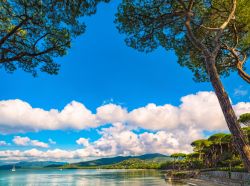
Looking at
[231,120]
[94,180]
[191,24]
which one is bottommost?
[94,180]

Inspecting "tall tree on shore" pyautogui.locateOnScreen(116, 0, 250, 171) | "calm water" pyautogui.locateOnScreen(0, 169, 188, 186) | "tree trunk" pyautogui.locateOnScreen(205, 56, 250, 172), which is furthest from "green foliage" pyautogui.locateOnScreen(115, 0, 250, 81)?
"calm water" pyautogui.locateOnScreen(0, 169, 188, 186)

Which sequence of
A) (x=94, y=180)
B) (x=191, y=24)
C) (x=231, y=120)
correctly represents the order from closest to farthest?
1. (x=231, y=120)
2. (x=191, y=24)
3. (x=94, y=180)

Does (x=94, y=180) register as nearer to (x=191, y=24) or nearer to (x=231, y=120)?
(x=191, y=24)

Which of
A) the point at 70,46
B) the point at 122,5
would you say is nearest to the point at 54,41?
the point at 70,46

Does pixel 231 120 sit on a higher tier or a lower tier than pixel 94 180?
higher

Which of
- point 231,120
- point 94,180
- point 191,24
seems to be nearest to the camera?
point 231,120

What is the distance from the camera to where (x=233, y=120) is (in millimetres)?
6059

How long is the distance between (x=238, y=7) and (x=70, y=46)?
702cm

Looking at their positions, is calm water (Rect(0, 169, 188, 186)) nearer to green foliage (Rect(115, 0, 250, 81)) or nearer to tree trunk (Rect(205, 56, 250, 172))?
green foliage (Rect(115, 0, 250, 81))

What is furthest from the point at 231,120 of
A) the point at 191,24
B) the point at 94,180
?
the point at 94,180

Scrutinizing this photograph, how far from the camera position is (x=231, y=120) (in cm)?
607

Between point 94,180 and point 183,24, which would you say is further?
point 94,180

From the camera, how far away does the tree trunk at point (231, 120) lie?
5.65 meters

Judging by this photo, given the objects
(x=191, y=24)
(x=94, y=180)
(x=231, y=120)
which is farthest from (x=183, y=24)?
(x=94, y=180)
